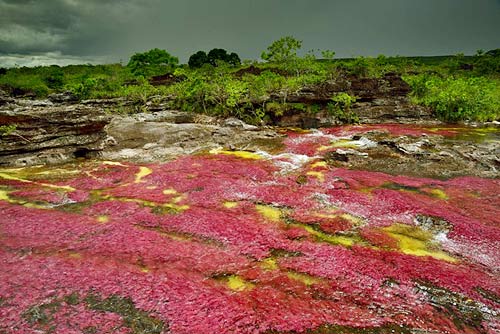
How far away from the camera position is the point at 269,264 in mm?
14945

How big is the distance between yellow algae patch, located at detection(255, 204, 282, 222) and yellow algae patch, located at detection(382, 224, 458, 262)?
572 centimetres

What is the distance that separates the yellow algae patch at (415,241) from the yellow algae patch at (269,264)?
6131 mm

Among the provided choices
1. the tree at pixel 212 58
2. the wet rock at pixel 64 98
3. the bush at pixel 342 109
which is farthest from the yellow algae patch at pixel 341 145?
the tree at pixel 212 58

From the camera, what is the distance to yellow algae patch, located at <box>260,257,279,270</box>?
1470cm

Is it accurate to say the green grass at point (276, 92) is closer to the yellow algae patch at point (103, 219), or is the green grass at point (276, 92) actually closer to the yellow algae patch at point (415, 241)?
the yellow algae patch at point (103, 219)

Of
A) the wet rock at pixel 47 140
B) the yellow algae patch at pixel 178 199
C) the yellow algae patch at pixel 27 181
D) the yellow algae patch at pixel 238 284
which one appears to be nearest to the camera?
the yellow algae patch at pixel 238 284

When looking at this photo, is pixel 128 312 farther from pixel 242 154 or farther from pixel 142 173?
pixel 242 154

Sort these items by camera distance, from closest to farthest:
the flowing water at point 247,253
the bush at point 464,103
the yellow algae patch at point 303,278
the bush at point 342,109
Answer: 1. the flowing water at point 247,253
2. the yellow algae patch at point 303,278
3. the bush at point 464,103
4. the bush at point 342,109

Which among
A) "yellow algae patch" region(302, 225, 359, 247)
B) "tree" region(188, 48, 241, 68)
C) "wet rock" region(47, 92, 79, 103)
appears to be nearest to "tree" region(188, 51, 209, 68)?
"tree" region(188, 48, 241, 68)

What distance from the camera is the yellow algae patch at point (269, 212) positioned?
776 inches

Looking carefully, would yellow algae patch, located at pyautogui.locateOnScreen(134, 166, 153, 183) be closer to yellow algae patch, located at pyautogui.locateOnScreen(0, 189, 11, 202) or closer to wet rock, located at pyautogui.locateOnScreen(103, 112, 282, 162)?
wet rock, located at pyautogui.locateOnScreen(103, 112, 282, 162)

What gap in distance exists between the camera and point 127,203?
21.2 meters

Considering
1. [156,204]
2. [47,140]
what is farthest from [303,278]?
[47,140]

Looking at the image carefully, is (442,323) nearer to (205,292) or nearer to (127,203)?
(205,292)
